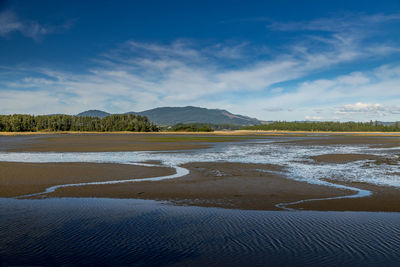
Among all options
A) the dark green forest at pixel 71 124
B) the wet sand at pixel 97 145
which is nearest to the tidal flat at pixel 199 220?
the wet sand at pixel 97 145

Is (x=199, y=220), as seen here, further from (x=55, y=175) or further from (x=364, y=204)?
(x=55, y=175)

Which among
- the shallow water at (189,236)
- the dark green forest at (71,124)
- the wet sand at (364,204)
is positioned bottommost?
the shallow water at (189,236)

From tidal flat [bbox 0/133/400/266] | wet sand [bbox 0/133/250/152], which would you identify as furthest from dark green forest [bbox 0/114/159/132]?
tidal flat [bbox 0/133/400/266]

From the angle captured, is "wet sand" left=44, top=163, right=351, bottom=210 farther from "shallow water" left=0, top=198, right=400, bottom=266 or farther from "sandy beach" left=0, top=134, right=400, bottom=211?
"shallow water" left=0, top=198, right=400, bottom=266

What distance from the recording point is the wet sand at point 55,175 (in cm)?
1434

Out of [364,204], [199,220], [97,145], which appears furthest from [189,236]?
[97,145]

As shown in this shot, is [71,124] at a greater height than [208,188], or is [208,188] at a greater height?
[71,124]

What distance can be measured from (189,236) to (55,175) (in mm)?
12848

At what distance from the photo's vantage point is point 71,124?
159875mm

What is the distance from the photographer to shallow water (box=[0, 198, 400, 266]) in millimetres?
6711

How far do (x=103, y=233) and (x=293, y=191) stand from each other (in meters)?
8.97

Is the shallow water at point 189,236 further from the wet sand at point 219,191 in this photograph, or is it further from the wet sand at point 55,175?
the wet sand at point 55,175

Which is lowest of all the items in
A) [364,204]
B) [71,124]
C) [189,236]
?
[189,236]

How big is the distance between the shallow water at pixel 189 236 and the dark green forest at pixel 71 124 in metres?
143
